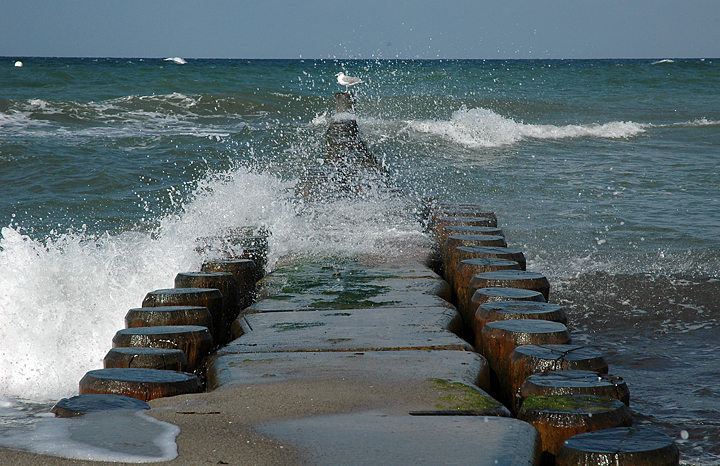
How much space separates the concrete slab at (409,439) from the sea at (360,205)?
65 cm

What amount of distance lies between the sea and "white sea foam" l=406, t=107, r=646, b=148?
0.28 feet

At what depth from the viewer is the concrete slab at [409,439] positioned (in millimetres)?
1455

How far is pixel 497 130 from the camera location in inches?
607

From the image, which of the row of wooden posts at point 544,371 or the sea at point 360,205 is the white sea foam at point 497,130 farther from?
the row of wooden posts at point 544,371

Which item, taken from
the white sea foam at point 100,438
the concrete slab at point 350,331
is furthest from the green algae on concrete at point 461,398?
the white sea foam at point 100,438

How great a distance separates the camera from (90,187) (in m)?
9.40

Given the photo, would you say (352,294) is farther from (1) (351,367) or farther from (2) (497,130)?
(2) (497,130)

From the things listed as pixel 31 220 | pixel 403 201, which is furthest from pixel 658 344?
pixel 31 220

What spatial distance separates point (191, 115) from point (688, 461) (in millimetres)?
17303

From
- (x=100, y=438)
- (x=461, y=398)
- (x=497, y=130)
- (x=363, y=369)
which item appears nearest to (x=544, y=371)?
(x=461, y=398)

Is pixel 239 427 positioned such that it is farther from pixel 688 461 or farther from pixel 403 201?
pixel 403 201

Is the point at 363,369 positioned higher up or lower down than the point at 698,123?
lower down

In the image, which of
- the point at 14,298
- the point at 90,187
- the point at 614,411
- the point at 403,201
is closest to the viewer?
the point at 614,411

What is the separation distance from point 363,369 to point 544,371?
21.4 inches
